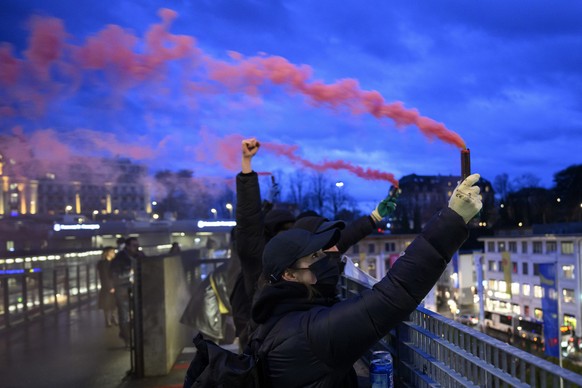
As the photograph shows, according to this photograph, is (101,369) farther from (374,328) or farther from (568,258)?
(568,258)

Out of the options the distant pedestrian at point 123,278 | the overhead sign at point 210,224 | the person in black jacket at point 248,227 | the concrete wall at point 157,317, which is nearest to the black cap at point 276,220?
the person in black jacket at point 248,227

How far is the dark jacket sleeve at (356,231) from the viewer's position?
4.89 m

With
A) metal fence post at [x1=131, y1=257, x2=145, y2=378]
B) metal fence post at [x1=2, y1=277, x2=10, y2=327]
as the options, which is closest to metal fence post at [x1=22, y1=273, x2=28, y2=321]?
metal fence post at [x1=2, y1=277, x2=10, y2=327]

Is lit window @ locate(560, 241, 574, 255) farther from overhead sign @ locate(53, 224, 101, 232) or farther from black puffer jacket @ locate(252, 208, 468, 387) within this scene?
black puffer jacket @ locate(252, 208, 468, 387)

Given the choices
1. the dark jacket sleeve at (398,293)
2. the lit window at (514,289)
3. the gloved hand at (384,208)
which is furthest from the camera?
the lit window at (514,289)

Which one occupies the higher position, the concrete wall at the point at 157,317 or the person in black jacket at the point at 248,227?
the person in black jacket at the point at 248,227

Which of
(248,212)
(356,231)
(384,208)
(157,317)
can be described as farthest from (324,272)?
(157,317)

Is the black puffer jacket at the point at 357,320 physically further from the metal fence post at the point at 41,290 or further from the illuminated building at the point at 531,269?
the illuminated building at the point at 531,269

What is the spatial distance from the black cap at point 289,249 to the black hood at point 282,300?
0.11 meters

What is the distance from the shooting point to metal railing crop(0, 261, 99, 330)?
33.3ft

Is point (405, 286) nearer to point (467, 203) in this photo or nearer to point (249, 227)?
point (467, 203)

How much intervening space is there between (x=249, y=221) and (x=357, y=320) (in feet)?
6.05

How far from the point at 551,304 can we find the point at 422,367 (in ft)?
137

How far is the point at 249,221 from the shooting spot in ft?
12.1
